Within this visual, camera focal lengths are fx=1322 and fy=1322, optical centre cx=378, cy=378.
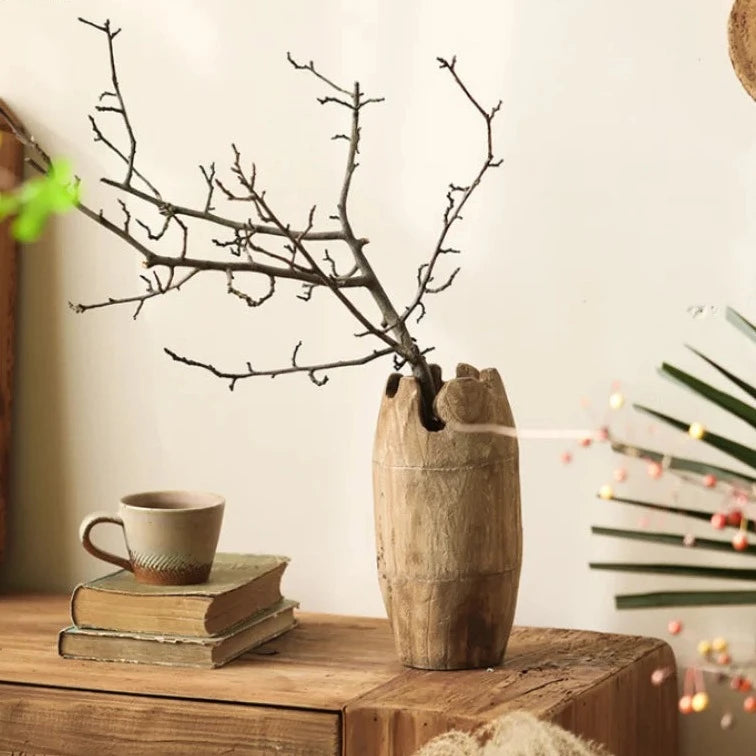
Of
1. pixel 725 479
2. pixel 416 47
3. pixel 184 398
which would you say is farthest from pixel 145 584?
pixel 725 479

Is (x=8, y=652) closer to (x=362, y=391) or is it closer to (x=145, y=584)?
(x=145, y=584)

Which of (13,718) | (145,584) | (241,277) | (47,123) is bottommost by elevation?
(13,718)

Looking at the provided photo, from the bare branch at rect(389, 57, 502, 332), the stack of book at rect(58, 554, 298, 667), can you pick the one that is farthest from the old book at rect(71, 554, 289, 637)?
the bare branch at rect(389, 57, 502, 332)

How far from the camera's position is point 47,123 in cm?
174

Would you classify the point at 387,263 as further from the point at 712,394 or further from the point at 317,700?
the point at 712,394

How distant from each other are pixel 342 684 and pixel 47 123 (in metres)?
0.90

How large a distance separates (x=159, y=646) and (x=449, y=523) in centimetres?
32

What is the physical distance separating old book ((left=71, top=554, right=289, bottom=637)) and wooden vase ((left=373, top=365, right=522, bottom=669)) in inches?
7.0

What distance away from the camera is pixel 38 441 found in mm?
1780

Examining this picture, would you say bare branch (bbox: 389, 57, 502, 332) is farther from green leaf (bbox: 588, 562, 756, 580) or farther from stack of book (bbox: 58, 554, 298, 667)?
green leaf (bbox: 588, 562, 756, 580)

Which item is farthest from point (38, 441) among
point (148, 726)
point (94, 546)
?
point (148, 726)

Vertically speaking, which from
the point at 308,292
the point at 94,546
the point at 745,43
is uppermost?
the point at 745,43

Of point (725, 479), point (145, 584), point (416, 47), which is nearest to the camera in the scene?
point (725, 479)

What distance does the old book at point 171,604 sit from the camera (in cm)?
131
